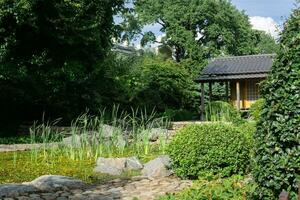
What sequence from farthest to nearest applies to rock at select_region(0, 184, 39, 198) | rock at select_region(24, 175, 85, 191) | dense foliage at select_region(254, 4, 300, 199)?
rock at select_region(24, 175, 85, 191)
rock at select_region(0, 184, 39, 198)
dense foliage at select_region(254, 4, 300, 199)

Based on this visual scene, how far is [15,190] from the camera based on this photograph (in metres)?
5.86

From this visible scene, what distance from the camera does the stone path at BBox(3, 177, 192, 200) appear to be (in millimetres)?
5637

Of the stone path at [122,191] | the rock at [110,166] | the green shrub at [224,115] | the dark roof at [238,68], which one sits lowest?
the stone path at [122,191]

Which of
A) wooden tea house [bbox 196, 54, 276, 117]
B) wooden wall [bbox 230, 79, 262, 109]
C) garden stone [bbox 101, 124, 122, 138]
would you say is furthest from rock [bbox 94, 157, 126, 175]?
wooden wall [bbox 230, 79, 262, 109]

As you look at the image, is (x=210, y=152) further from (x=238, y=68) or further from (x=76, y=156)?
(x=238, y=68)

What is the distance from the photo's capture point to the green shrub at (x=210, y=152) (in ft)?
21.8

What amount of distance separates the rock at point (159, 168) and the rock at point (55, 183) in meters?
1.11

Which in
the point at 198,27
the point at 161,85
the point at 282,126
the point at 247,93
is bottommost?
the point at 282,126

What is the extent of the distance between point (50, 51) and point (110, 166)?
24.5 feet

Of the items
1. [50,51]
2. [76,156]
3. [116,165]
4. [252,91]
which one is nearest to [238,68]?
[252,91]

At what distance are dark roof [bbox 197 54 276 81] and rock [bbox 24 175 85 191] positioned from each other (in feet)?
54.5

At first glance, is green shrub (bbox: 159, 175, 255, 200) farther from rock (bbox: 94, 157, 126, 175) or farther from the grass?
rock (bbox: 94, 157, 126, 175)

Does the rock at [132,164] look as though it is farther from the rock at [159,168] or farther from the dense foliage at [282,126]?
the dense foliage at [282,126]

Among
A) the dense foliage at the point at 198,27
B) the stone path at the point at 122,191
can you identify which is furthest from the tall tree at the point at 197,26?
the stone path at the point at 122,191
